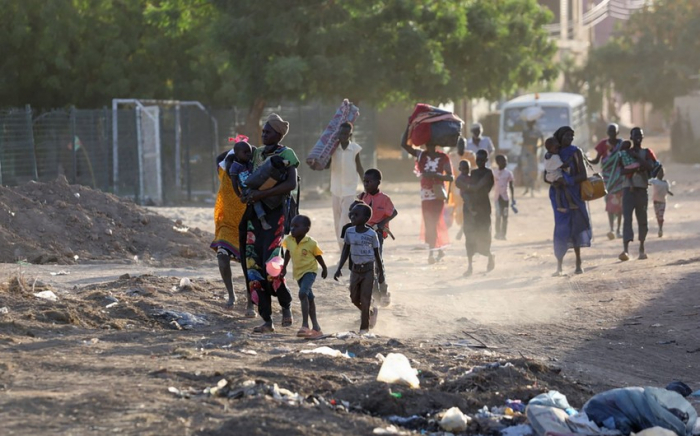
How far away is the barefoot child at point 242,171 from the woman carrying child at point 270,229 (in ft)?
0.16

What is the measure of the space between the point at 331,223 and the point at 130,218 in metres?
5.93

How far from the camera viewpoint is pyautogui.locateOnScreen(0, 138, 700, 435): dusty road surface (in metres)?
5.77

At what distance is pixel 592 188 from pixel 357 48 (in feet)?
46.5

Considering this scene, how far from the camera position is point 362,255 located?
8766 mm

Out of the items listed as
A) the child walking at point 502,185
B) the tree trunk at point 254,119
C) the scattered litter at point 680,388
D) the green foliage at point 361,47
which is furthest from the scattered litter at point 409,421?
the tree trunk at point 254,119

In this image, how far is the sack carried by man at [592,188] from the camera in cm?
1233

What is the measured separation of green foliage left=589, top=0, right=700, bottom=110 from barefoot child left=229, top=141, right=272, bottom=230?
129ft

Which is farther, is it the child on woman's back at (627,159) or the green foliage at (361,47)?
the green foliage at (361,47)

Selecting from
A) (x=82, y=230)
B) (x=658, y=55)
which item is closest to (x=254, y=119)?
(x=82, y=230)

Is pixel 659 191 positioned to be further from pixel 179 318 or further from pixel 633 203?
pixel 179 318

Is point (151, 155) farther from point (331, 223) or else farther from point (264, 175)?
point (264, 175)

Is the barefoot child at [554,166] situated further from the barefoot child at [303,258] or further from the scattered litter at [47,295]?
the scattered litter at [47,295]

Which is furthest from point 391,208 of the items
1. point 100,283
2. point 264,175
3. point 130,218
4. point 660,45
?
Result: point 660,45

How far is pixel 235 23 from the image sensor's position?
24.8 metres
